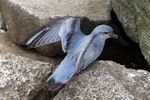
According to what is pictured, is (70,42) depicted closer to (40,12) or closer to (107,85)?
(107,85)

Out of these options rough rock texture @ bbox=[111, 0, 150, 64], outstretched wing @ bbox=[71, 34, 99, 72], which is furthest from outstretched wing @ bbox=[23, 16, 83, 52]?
rough rock texture @ bbox=[111, 0, 150, 64]

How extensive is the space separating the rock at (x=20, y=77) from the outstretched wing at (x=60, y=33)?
14 cm

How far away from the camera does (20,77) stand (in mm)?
3197

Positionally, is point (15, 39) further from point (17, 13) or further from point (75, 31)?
point (75, 31)

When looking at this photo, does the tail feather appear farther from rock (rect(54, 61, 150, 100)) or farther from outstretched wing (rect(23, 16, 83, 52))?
outstretched wing (rect(23, 16, 83, 52))

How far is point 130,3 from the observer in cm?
346

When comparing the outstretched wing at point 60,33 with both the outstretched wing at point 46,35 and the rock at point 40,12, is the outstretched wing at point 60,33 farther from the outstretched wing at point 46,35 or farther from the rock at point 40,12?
the rock at point 40,12

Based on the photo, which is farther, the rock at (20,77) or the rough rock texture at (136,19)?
the rough rock texture at (136,19)

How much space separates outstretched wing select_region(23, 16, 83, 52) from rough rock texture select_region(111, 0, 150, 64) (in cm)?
43

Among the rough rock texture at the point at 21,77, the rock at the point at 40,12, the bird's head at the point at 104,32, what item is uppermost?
the bird's head at the point at 104,32

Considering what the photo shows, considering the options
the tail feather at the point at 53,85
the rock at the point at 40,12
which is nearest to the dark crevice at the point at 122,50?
the rock at the point at 40,12

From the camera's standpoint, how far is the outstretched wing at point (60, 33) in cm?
321

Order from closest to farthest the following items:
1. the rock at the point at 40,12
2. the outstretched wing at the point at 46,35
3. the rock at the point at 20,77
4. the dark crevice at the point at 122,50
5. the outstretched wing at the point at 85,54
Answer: the outstretched wing at the point at 85,54 → the rock at the point at 20,77 → the outstretched wing at the point at 46,35 → the rock at the point at 40,12 → the dark crevice at the point at 122,50

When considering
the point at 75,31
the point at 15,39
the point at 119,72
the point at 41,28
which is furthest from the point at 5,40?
the point at 119,72
